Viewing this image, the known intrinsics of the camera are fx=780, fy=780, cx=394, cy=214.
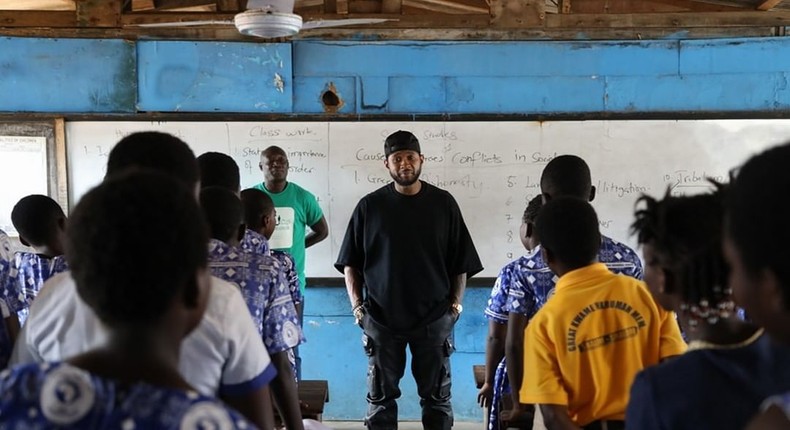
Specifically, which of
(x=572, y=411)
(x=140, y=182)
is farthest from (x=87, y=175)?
(x=140, y=182)

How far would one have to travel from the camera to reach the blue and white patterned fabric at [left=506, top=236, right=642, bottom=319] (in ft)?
7.75

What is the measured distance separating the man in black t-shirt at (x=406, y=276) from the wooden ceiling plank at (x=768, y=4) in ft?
7.37

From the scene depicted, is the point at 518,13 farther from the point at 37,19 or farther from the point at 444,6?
the point at 37,19

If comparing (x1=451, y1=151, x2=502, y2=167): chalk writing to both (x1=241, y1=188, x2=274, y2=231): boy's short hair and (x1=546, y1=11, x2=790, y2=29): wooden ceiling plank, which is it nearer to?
(x1=546, y1=11, x2=790, y2=29): wooden ceiling plank

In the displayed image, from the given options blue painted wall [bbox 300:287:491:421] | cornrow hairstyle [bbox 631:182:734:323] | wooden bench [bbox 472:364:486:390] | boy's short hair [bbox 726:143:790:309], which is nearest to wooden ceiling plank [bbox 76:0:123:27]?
blue painted wall [bbox 300:287:491:421]

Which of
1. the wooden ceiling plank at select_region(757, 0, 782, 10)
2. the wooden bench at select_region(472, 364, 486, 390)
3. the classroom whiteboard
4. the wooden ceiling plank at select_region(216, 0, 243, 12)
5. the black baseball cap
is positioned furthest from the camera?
the wooden ceiling plank at select_region(216, 0, 243, 12)

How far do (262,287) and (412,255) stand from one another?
5.78 feet

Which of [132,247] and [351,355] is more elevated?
[132,247]

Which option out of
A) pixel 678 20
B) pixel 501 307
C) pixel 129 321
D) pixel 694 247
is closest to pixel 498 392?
pixel 501 307

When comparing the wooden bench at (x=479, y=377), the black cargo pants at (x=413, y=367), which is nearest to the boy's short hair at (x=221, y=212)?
the wooden bench at (x=479, y=377)

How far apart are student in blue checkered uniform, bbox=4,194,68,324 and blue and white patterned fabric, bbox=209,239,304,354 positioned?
89 centimetres

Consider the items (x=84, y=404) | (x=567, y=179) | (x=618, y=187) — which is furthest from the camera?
(x=618, y=187)

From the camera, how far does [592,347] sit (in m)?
1.70

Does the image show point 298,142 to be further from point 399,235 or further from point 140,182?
point 140,182
